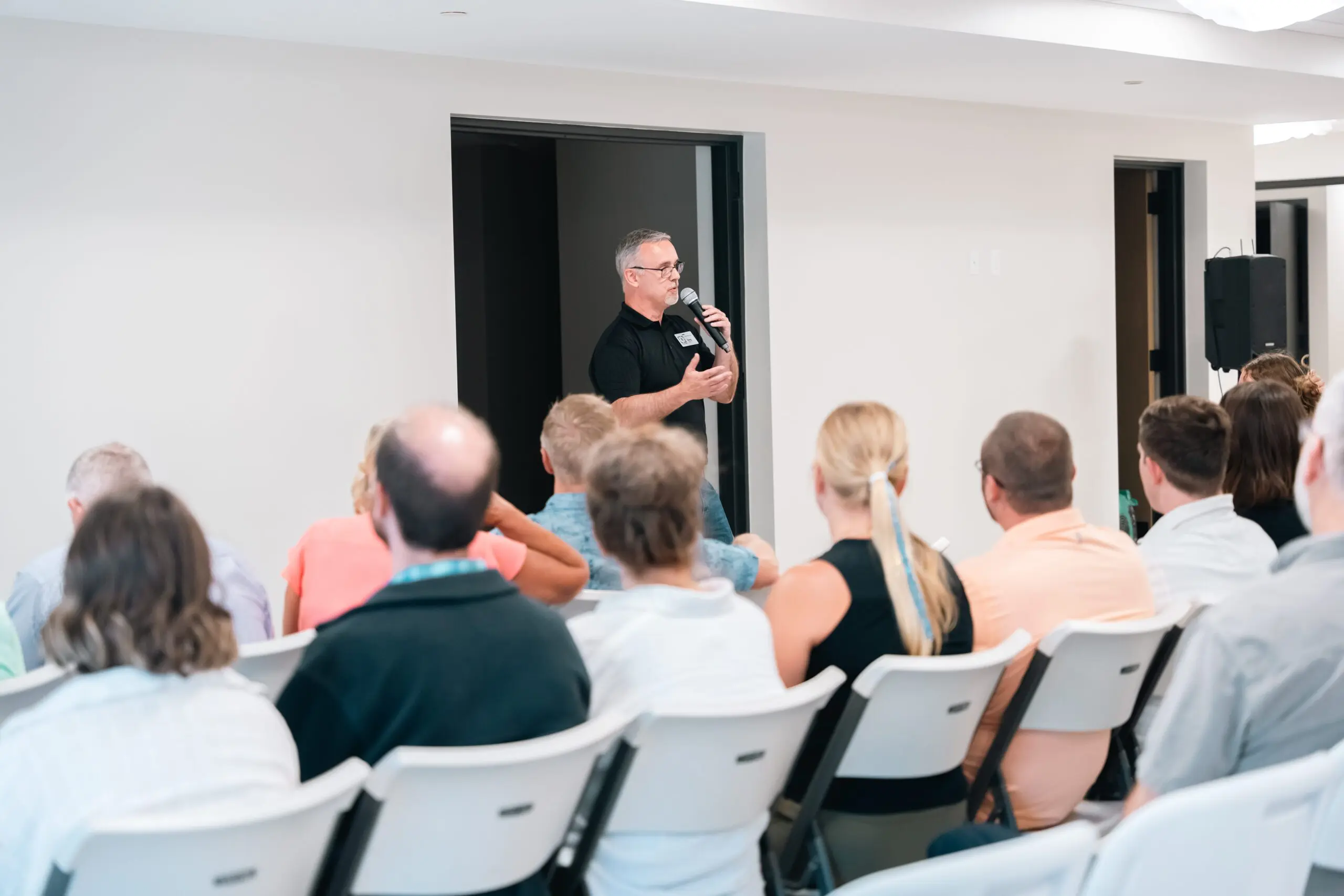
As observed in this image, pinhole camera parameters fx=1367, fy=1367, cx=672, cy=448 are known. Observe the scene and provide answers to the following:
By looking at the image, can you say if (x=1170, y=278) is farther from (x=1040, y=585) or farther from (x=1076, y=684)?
(x=1076, y=684)

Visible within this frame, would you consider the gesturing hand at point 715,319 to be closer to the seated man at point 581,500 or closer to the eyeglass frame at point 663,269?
the eyeglass frame at point 663,269

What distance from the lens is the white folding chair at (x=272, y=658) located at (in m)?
2.51

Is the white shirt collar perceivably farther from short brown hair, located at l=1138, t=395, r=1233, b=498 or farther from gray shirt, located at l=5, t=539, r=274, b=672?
gray shirt, located at l=5, t=539, r=274, b=672

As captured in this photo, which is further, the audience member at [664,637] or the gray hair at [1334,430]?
the audience member at [664,637]

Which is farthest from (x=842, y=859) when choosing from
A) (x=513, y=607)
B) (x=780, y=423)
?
(x=780, y=423)

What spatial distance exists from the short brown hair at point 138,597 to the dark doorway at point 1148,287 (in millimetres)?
7435

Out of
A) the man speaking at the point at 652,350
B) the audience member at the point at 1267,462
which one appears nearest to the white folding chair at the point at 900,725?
the audience member at the point at 1267,462

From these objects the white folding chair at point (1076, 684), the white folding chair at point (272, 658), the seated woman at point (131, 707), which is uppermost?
the seated woman at point (131, 707)

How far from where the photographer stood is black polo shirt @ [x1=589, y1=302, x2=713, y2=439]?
5.29 m

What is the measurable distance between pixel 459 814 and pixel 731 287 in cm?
499

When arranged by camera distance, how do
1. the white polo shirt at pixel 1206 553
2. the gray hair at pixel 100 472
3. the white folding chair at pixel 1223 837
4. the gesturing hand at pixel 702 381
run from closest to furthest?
the white folding chair at pixel 1223 837, the gray hair at pixel 100 472, the white polo shirt at pixel 1206 553, the gesturing hand at pixel 702 381

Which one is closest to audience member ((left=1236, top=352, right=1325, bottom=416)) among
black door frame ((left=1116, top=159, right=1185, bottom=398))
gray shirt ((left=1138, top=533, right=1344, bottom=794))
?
gray shirt ((left=1138, top=533, right=1344, bottom=794))

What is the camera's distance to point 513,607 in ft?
6.76

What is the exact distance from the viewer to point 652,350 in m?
5.36
